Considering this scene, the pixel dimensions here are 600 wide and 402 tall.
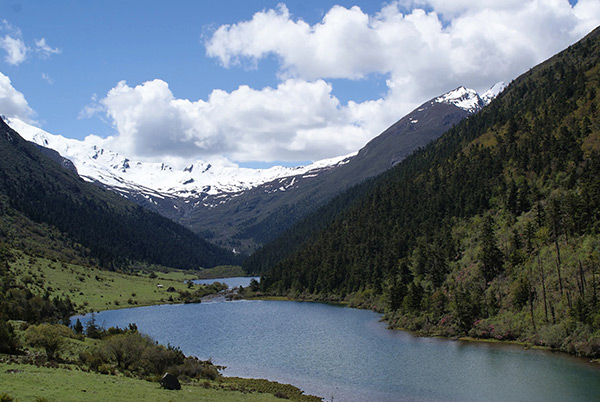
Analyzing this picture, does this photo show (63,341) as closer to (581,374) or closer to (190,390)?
(190,390)

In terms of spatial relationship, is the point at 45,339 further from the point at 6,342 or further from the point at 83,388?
the point at 83,388

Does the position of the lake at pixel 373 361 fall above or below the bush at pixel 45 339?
below

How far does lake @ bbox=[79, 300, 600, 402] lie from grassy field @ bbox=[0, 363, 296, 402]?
59.7 feet

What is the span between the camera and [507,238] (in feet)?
365

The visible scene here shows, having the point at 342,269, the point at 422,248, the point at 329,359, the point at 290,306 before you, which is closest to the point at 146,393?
the point at 329,359

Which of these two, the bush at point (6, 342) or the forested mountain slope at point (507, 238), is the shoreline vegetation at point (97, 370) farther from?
the forested mountain slope at point (507, 238)

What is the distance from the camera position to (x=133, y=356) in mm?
59094

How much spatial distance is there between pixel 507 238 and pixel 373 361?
52.6m

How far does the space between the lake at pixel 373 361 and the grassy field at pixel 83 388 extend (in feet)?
59.7

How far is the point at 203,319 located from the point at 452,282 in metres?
73.5

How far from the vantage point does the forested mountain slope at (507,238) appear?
85250 mm

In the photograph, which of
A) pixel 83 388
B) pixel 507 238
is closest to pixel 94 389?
pixel 83 388

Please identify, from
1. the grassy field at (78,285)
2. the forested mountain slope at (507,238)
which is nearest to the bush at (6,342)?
the forested mountain slope at (507,238)

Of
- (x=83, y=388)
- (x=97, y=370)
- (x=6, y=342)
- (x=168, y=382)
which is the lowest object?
(x=168, y=382)
